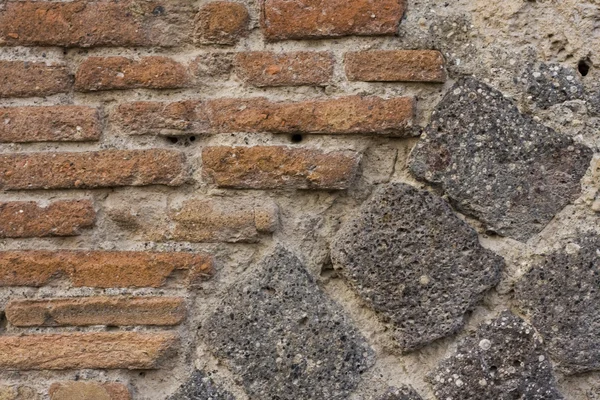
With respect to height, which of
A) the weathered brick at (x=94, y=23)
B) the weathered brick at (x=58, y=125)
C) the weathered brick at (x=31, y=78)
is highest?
the weathered brick at (x=94, y=23)

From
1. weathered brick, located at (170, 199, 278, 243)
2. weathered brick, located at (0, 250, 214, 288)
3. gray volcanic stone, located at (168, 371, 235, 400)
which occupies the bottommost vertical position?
gray volcanic stone, located at (168, 371, 235, 400)

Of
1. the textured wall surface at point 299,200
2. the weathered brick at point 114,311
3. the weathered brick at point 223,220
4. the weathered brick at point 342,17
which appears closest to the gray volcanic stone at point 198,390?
the textured wall surface at point 299,200

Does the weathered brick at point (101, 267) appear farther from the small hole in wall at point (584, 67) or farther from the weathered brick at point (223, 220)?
the small hole in wall at point (584, 67)

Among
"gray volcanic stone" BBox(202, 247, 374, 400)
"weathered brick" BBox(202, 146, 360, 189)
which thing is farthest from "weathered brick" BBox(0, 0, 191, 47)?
"gray volcanic stone" BBox(202, 247, 374, 400)

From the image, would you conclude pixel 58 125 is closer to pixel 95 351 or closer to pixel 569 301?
pixel 95 351

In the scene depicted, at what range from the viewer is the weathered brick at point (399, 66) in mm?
1496

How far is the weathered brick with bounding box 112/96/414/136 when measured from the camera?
1495 millimetres

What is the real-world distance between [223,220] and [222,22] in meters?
0.39

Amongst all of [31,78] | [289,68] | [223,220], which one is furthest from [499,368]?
[31,78]

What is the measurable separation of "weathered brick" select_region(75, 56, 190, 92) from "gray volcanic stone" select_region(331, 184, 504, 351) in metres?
0.48

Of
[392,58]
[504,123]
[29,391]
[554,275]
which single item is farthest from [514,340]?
[29,391]

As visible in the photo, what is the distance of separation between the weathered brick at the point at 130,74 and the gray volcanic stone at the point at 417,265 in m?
0.48

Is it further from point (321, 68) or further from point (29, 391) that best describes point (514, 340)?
point (29, 391)

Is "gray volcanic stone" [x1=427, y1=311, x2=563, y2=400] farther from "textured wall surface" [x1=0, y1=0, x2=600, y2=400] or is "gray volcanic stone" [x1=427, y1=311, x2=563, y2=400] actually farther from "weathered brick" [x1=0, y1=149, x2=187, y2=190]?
"weathered brick" [x1=0, y1=149, x2=187, y2=190]
